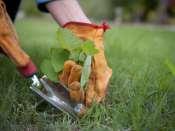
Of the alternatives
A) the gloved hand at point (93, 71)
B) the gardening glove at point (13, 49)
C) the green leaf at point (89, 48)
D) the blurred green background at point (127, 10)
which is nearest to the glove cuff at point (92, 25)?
the gloved hand at point (93, 71)

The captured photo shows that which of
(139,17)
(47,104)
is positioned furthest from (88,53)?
(139,17)

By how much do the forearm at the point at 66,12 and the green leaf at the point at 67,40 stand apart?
0.14 m

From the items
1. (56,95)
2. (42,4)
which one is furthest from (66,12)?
(56,95)

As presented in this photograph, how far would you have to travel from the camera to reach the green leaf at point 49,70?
209 cm

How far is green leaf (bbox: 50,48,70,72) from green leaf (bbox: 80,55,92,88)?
0.10m

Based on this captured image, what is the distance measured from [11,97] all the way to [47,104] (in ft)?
0.47

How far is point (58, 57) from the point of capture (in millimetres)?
2141

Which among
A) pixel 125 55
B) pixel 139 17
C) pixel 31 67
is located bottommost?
pixel 139 17

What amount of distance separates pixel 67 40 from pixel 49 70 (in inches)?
5.4

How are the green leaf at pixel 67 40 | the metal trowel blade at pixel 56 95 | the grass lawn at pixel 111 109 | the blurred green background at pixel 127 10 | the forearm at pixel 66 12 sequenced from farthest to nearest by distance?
the blurred green background at pixel 127 10, the forearm at pixel 66 12, the green leaf at pixel 67 40, the metal trowel blade at pixel 56 95, the grass lawn at pixel 111 109

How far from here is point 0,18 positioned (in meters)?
2.09

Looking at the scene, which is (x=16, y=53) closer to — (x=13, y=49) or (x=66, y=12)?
(x=13, y=49)

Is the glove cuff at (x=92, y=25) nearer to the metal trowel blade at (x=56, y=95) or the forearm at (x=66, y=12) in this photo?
the forearm at (x=66, y=12)

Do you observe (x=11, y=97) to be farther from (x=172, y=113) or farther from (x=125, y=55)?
(x=125, y=55)
